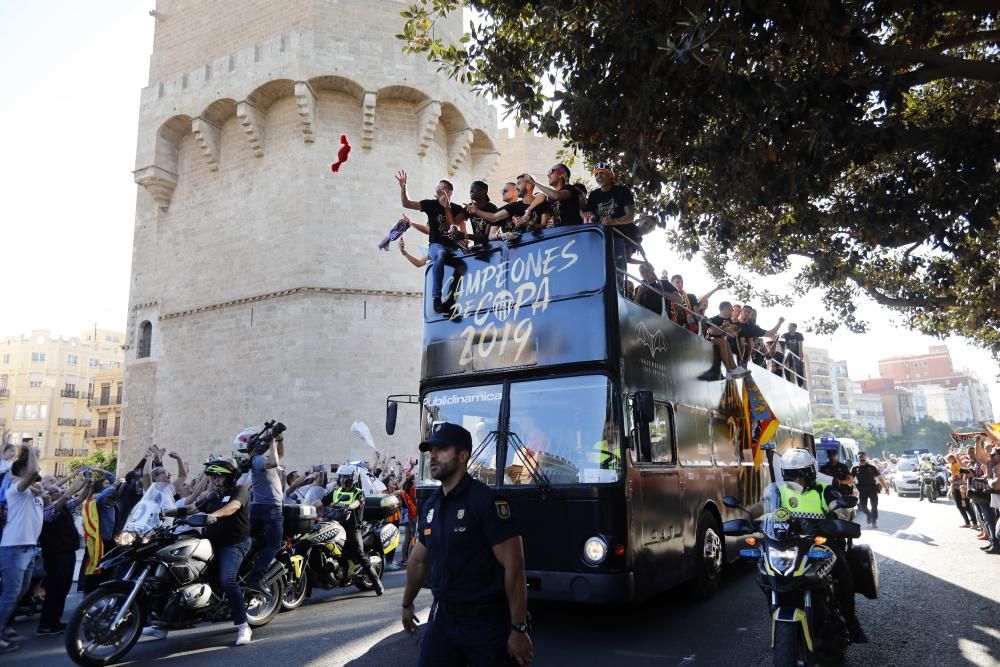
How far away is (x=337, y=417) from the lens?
20.0m

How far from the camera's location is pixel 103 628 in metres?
5.16

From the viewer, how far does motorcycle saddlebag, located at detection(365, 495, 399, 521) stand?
8.64 meters

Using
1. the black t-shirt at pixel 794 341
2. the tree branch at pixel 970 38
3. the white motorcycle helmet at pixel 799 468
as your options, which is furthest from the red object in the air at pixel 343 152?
the white motorcycle helmet at pixel 799 468

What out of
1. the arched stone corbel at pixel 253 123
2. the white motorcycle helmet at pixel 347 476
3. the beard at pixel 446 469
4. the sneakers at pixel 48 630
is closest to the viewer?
the beard at pixel 446 469

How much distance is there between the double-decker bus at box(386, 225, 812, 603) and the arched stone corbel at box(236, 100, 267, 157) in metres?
18.0

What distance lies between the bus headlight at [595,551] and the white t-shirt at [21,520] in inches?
198

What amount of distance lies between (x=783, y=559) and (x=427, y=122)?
20.3 meters

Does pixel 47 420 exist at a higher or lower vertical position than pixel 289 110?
lower

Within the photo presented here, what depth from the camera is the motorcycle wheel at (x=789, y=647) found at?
4070 mm

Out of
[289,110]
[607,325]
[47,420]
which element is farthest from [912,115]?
[47,420]

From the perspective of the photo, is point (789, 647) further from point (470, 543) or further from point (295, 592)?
point (295, 592)

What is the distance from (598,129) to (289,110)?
1847cm

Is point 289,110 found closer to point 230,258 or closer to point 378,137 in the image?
point 378,137

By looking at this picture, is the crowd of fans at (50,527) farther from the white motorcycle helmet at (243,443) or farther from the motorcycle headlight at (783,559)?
the motorcycle headlight at (783,559)
